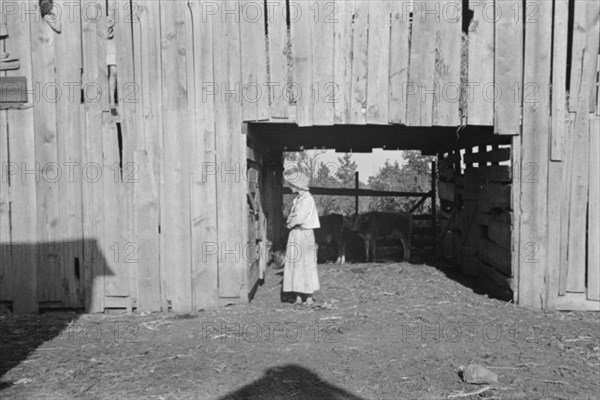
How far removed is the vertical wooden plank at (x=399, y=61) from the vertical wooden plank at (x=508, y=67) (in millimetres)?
1082

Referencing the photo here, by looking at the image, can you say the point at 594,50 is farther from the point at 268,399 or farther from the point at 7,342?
the point at 7,342

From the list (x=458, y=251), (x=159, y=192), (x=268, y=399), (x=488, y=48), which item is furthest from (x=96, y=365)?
(x=458, y=251)

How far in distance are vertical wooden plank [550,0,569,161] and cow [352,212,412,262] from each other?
540 cm

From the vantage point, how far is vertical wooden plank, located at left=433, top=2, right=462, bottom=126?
7.29m

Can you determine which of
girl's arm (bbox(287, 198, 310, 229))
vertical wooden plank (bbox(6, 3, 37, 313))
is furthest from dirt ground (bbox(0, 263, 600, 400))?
girl's arm (bbox(287, 198, 310, 229))

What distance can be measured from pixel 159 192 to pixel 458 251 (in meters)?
7.15

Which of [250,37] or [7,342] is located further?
[250,37]

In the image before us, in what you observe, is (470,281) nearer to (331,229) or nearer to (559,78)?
(331,229)

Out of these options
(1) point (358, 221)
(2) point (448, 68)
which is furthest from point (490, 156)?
(1) point (358, 221)

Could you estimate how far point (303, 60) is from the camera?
23.7 ft

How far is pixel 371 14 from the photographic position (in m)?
7.22

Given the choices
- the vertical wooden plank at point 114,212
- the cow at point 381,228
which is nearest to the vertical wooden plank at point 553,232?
the cow at point 381,228

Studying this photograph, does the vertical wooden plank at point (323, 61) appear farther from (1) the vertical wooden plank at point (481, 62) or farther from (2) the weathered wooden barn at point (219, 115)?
(1) the vertical wooden plank at point (481, 62)

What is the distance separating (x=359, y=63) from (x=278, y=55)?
3.88 feet
